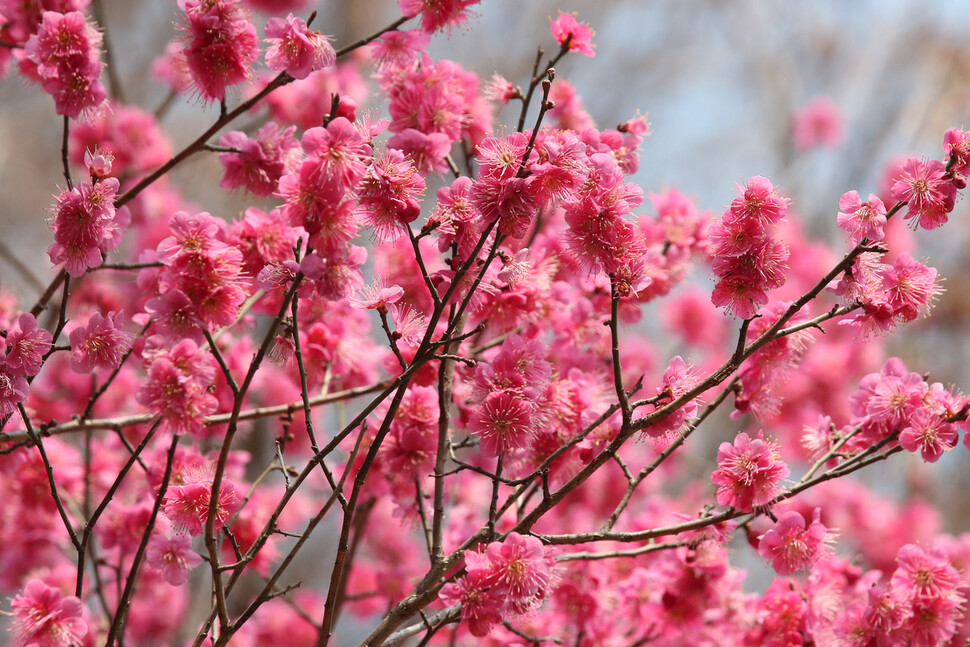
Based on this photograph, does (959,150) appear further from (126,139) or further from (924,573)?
(126,139)

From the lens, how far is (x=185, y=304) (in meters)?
1.55

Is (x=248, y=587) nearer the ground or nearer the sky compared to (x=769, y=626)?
nearer the sky

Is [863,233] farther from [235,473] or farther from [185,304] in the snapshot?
[235,473]

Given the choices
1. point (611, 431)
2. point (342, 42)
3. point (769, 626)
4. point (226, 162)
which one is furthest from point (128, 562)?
point (342, 42)

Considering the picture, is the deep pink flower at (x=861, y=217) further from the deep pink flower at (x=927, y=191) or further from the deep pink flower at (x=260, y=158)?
the deep pink flower at (x=260, y=158)

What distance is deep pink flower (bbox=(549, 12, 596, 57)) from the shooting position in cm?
199

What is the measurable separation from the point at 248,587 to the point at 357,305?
11.3 feet

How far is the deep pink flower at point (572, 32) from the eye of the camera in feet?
6.53

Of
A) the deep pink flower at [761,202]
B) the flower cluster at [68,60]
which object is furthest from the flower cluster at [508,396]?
the flower cluster at [68,60]

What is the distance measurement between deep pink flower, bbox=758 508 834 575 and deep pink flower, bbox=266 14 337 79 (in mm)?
1439

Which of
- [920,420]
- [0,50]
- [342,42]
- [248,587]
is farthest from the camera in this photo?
[342,42]

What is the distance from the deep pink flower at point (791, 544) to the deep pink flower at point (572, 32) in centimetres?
119

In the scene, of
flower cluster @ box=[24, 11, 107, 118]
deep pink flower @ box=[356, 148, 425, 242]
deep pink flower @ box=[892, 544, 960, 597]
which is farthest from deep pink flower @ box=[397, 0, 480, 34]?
deep pink flower @ box=[892, 544, 960, 597]

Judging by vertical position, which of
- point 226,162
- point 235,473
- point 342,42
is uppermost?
point 342,42
